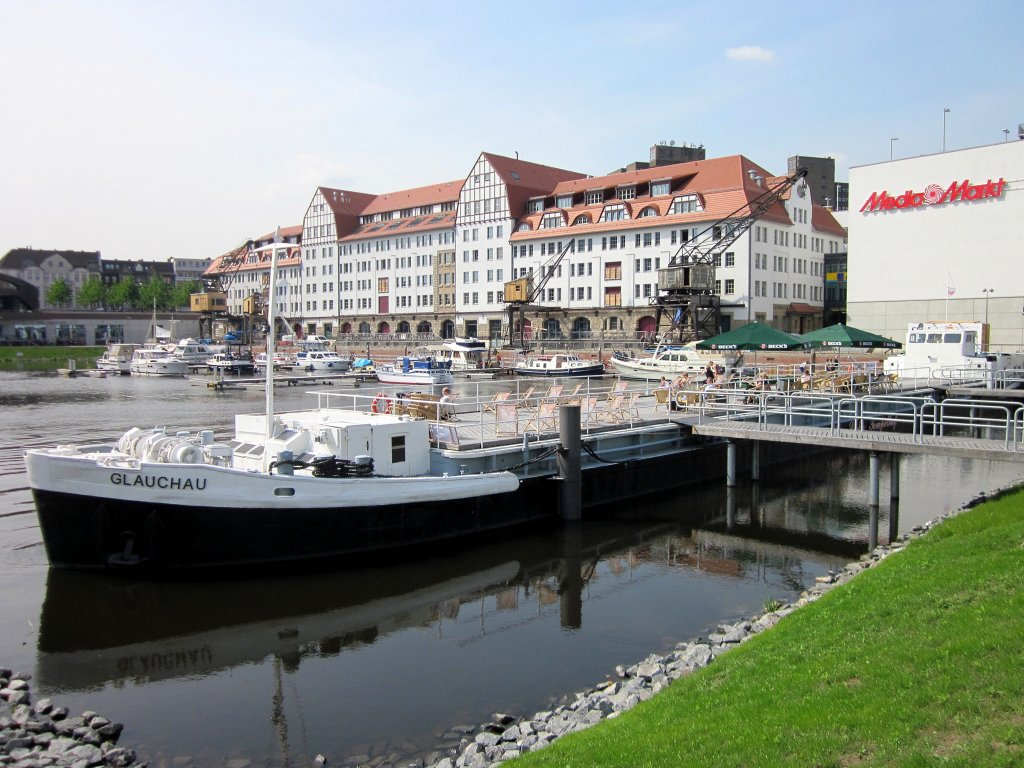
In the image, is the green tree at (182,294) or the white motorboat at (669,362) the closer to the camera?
the white motorboat at (669,362)

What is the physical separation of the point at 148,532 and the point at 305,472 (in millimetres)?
3240

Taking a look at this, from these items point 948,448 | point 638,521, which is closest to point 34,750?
point 638,521

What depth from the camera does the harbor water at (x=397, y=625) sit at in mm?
11469

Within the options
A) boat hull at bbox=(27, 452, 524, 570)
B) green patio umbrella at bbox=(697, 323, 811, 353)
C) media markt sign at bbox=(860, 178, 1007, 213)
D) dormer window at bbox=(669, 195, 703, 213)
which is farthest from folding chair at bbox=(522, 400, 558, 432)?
dormer window at bbox=(669, 195, 703, 213)

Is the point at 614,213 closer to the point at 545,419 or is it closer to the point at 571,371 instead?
the point at 571,371

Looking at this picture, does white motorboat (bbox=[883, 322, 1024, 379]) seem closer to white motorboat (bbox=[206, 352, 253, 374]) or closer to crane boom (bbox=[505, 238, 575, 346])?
crane boom (bbox=[505, 238, 575, 346])

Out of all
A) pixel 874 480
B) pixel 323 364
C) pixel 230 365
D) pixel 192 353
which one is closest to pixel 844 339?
pixel 874 480

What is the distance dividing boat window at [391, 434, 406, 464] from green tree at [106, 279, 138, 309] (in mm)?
157567

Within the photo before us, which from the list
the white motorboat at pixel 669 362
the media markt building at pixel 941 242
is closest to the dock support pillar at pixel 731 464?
the white motorboat at pixel 669 362

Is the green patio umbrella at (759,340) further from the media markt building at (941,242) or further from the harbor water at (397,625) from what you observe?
the media markt building at (941,242)

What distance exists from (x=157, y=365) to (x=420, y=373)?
1349 inches

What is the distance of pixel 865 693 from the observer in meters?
7.71

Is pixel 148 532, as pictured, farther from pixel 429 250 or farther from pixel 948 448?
pixel 429 250

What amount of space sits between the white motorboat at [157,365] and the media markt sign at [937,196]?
69005 mm
